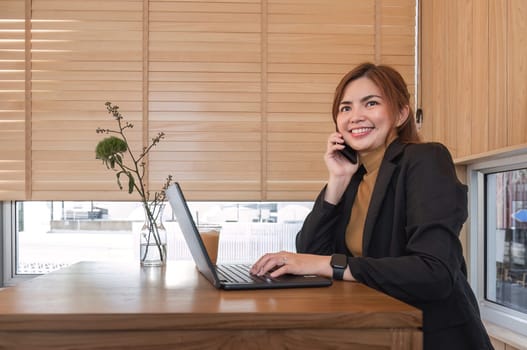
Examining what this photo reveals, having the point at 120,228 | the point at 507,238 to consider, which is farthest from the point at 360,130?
the point at 120,228

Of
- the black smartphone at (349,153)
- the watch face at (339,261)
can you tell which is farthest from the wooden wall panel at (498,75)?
the watch face at (339,261)

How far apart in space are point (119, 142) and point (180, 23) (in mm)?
1318

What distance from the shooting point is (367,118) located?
1637 millimetres

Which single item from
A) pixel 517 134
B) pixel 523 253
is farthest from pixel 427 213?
pixel 523 253

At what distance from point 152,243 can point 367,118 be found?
712 millimetres

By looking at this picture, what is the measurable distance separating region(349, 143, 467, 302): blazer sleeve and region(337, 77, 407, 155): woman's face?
0.64ft

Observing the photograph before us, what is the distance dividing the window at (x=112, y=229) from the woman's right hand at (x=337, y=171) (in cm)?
132

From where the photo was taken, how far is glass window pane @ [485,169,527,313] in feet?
7.07

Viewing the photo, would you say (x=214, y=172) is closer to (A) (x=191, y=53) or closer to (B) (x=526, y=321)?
(A) (x=191, y=53)

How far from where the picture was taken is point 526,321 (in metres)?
2.12

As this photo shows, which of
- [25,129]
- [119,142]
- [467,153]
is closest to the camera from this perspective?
[119,142]

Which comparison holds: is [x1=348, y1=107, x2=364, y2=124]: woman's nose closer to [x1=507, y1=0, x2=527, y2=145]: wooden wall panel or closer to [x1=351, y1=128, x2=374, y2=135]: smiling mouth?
[x1=351, y1=128, x2=374, y2=135]: smiling mouth

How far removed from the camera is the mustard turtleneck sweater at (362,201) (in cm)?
155

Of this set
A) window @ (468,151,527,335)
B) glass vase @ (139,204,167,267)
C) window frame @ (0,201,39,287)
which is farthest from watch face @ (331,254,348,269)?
window frame @ (0,201,39,287)
